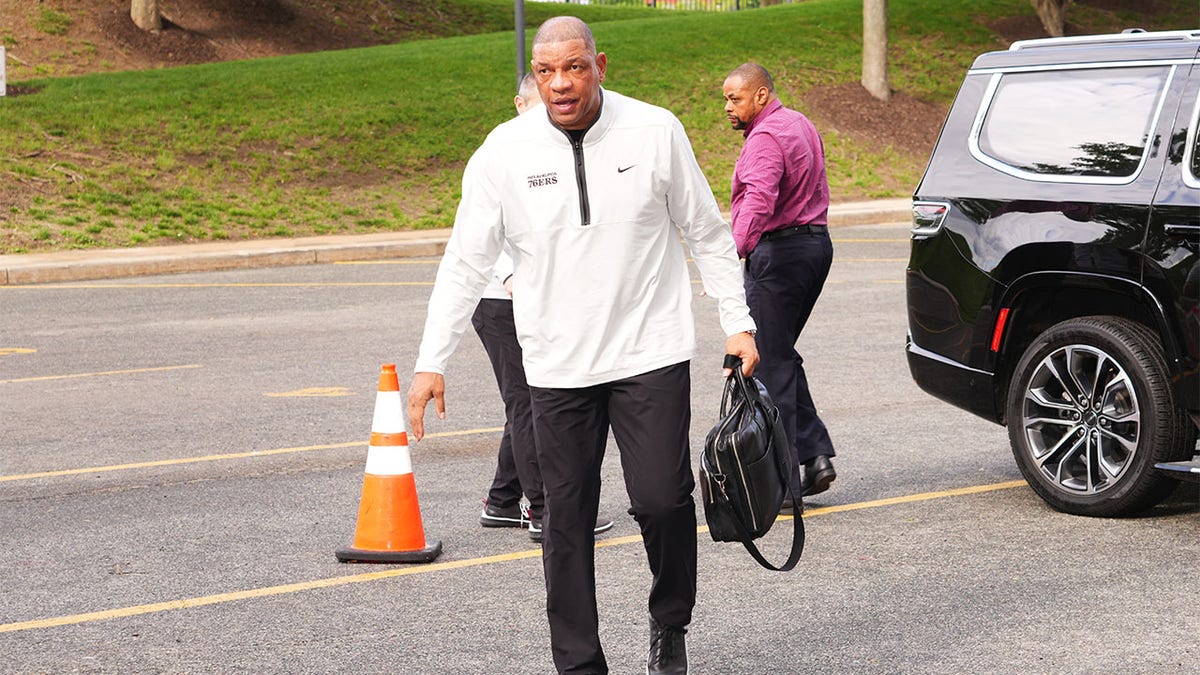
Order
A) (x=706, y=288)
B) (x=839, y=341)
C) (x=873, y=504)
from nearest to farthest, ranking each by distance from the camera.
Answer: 1. (x=706, y=288)
2. (x=873, y=504)
3. (x=839, y=341)

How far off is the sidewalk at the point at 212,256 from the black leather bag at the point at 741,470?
45.1ft

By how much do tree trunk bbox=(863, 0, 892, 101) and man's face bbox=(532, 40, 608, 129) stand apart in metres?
24.1

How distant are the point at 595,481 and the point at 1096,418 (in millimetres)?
2810

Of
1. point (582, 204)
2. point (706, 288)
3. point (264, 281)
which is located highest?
point (582, 204)

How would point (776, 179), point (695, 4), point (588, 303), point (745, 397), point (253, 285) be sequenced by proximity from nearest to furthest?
point (588, 303) < point (745, 397) < point (776, 179) < point (253, 285) < point (695, 4)

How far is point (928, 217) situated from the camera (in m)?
7.09

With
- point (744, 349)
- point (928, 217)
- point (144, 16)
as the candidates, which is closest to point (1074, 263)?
point (928, 217)

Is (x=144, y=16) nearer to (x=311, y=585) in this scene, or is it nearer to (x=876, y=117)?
(x=876, y=117)

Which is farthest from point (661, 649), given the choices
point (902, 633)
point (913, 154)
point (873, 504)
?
point (913, 154)

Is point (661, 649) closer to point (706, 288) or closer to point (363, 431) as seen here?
point (706, 288)

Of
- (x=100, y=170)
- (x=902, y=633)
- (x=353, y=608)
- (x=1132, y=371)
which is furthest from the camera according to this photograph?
(x=100, y=170)

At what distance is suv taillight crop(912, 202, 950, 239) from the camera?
7.05m

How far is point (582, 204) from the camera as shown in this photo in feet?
14.2

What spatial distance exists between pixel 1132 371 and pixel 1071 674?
74.5 inches
